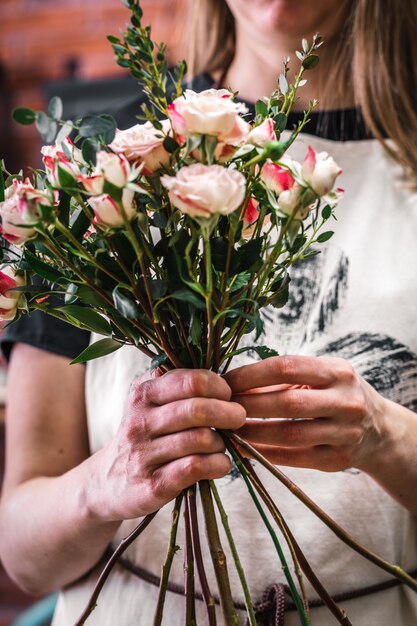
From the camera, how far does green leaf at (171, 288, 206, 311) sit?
0.56m

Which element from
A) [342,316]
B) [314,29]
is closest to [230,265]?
[342,316]

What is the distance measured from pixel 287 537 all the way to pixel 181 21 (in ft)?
3.19

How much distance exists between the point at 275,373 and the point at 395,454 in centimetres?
20

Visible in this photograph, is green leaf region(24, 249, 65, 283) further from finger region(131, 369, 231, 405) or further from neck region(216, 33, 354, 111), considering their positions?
neck region(216, 33, 354, 111)

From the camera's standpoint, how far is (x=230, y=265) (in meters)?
0.59

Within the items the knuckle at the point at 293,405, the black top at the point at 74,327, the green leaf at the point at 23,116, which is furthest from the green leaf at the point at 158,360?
the black top at the point at 74,327

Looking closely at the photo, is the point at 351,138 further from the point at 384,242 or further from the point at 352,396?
the point at 352,396

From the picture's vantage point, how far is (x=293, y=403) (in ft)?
2.10

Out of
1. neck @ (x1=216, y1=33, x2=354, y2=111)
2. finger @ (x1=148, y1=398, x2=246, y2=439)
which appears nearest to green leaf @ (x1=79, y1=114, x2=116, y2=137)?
finger @ (x1=148, y1=398, x2=246, y2=439)

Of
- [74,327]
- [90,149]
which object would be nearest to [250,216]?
[90,149]

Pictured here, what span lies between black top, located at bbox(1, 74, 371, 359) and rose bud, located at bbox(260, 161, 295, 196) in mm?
442

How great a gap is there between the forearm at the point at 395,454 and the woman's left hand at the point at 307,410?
0.09 feet

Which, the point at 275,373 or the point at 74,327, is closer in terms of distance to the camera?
the point at 275,373

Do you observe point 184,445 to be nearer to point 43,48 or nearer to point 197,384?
point 197,384
